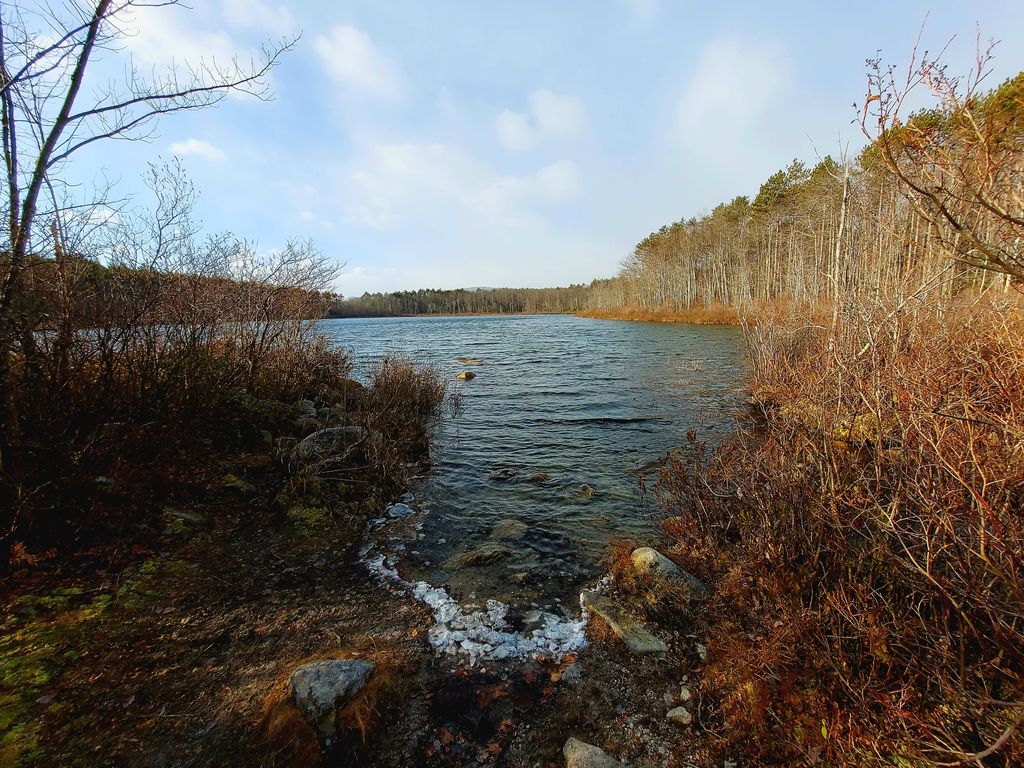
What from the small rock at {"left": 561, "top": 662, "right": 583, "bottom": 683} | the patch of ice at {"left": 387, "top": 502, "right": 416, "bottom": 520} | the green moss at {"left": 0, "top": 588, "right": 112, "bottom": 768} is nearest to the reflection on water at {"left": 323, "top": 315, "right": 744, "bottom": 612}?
the patch of ice at {"left": 387, "top": 502, "right": 416, "bottom": 520}

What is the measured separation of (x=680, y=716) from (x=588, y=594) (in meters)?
1.45

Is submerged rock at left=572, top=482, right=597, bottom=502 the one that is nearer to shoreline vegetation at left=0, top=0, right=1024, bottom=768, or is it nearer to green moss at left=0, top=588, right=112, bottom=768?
shoreline vegetation at left=0, top=0, right=1024, bottom=768

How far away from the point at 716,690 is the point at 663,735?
1.80ft

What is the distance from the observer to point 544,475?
309 inches

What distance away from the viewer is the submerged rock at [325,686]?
2.78 metres

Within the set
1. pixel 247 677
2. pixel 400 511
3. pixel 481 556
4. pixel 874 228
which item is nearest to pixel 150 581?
pixel 247 677

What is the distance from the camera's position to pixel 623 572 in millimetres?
4582

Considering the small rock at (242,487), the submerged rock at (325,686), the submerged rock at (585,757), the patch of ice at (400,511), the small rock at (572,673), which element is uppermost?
the small rock at (242,487)

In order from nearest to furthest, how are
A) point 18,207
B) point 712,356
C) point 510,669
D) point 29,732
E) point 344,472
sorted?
point 29,732 < point 510,669 < point 18,207 < point 344,472 < point 712,356

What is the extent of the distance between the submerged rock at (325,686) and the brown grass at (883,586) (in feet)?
8.18

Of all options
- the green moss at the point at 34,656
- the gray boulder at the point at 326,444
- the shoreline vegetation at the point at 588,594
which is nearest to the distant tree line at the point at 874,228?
the shoreline vegetation at the point at 588,594

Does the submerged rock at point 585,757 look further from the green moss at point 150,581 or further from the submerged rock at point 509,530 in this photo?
the green moss at point 150,581

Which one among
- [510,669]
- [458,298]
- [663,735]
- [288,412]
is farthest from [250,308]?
[458,298]

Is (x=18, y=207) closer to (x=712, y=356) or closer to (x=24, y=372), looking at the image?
(x=24, y=372)
